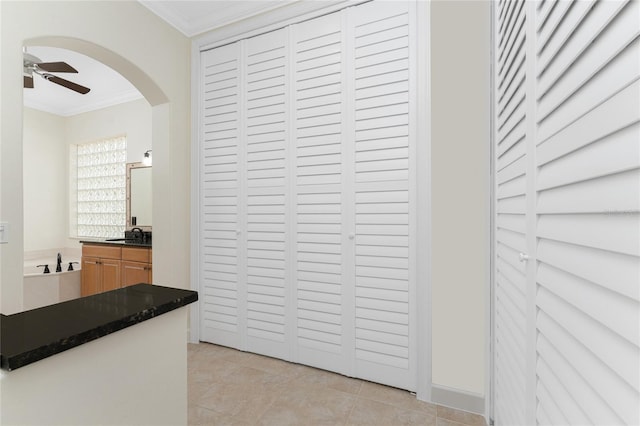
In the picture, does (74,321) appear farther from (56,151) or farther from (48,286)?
(56,151)

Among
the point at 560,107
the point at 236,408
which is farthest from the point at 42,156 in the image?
the point at 560,107

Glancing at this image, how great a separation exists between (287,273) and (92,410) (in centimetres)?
164

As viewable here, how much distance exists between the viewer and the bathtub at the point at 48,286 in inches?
141

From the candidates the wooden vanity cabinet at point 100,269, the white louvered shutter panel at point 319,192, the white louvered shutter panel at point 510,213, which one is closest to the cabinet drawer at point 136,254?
the wooden vanity cabinet at point 100,269

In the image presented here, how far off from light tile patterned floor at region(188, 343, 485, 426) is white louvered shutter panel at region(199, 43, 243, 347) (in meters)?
0.40

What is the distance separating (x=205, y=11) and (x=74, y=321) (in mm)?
2727

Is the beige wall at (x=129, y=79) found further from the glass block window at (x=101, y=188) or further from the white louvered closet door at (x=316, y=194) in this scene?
→ the glass block window at (x=101, y=188)

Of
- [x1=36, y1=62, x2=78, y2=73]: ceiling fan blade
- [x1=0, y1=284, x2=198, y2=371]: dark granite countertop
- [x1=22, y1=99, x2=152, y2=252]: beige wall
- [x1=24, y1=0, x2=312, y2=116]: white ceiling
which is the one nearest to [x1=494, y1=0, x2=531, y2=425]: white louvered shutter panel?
[x1=0, y1=284, x2=198, y2=371]: dark granite countertop

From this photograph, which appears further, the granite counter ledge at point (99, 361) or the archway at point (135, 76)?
the archway at point (135, 76)

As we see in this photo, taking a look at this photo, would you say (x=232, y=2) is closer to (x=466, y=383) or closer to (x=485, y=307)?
(x=485, y=307)

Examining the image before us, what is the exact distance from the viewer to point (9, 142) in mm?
1593

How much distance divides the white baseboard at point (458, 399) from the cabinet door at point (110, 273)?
11.5 feet

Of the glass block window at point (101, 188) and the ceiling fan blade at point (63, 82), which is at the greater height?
the ceiling fan blade at point (63, 82)

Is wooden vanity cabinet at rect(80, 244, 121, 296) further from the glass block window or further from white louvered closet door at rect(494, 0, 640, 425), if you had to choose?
white louvered closet door at rect(494, 0, 640, 425)
